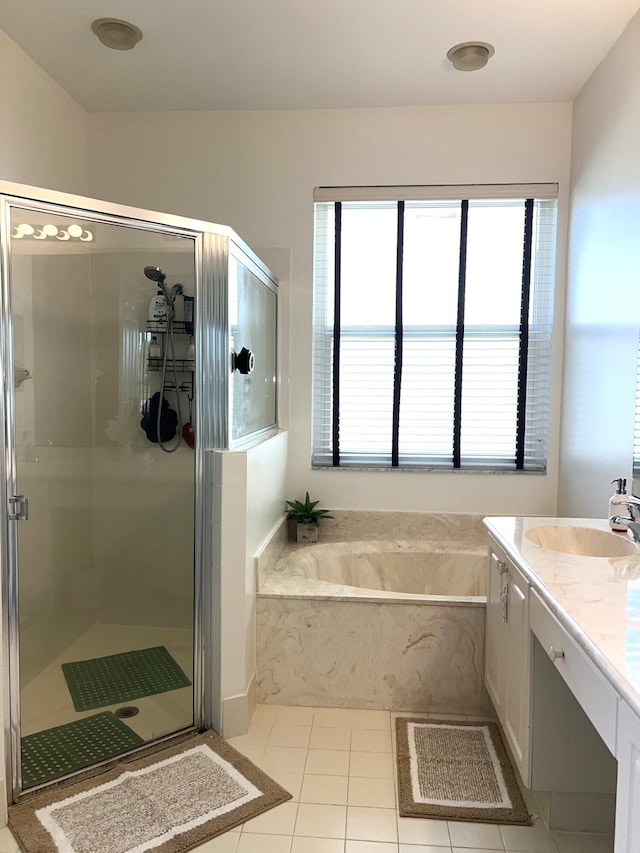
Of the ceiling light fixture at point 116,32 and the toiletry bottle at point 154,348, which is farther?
the ceiling light fixture at point 116,32

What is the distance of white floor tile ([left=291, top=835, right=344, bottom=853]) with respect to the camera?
1.86 meters

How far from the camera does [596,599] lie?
61.3 inches

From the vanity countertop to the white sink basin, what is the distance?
0.04 metres

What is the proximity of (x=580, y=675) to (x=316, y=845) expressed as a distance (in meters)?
1.02

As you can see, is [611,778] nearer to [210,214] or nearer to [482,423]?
[482,423]

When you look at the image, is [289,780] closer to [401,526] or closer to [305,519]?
[305,519]

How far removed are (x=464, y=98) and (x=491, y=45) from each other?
0.52m

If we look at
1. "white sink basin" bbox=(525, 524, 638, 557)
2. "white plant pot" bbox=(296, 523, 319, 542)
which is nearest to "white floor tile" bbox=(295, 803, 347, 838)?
"white sink basin" bbox=(525, 524, 638, 557)

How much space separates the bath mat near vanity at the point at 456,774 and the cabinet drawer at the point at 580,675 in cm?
69

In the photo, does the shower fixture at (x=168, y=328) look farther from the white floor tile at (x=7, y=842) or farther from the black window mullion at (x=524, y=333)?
the black window mullion at (x=524, y=333)

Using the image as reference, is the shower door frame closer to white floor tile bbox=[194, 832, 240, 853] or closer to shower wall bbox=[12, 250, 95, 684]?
shower wall bbox=[12, 250, 95, 684]

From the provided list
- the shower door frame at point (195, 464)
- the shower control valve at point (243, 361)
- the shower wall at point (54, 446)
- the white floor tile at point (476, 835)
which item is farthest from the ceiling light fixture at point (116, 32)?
the white floor tile at point (476, 835)

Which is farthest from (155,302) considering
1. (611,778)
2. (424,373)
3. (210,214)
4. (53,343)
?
(611,778)

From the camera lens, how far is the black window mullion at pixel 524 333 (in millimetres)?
3400
